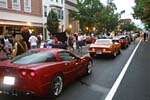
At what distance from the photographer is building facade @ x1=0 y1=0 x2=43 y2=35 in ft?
112

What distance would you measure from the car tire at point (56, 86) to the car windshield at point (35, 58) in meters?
0.57

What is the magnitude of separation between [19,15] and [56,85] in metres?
30.6

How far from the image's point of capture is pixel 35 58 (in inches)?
329

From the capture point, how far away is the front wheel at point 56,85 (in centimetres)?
802

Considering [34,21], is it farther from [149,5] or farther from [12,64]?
[12,64]

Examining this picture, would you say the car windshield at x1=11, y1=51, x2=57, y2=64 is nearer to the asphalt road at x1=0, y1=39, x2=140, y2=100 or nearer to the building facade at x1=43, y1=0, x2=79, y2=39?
the asphalt road at x1=0, y1=39, x2=140, y2=100

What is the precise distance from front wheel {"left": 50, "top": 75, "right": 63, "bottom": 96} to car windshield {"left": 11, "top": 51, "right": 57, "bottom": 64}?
1.85 ft

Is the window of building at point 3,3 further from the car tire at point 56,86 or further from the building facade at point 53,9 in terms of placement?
the car tire at point 56,86

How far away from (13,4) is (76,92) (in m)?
29.6

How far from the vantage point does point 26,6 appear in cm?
3984

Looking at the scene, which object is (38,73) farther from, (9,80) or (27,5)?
(27,5)

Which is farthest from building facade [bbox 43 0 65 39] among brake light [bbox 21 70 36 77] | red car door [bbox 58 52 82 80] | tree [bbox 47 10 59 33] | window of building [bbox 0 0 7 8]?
brake light [bbox 21 70 36 77]

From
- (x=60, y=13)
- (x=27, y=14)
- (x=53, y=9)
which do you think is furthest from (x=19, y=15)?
(x=60, y=13)

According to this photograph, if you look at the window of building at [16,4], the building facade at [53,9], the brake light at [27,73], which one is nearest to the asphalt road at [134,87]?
the brake light at [27,73]
